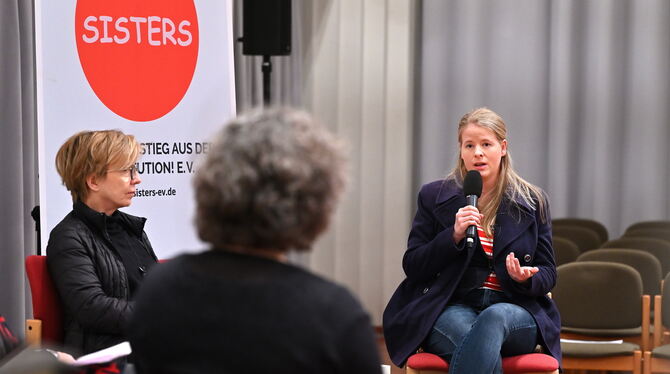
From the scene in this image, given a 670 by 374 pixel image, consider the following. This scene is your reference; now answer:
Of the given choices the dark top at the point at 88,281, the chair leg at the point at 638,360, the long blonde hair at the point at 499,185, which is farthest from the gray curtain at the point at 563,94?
the dark top at the point at 88,281

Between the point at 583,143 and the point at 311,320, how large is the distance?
6942 mm

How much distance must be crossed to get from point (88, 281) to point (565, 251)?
398cm

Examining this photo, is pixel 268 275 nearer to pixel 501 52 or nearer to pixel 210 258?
pixel 210 258

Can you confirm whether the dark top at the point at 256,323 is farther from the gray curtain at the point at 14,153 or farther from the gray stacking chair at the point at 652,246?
the gray stacking chair at the point at 652,246

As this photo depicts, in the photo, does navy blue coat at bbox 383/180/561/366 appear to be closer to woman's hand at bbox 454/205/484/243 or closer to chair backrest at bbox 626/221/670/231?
woman's hand at bbox 454/205/484/243

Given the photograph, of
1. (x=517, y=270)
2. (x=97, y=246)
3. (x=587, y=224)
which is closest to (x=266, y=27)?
(x=97, y=246)

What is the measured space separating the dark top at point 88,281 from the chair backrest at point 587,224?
4939 millimetres

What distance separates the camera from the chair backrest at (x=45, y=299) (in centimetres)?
299

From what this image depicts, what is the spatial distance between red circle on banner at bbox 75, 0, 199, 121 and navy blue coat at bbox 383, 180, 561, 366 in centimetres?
130

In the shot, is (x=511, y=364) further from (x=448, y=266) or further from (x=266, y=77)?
(x=266, y=77)

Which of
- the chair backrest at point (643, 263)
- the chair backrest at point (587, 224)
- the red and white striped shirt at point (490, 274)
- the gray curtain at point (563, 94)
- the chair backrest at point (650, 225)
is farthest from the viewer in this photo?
the gray curtain at point (563, 94)

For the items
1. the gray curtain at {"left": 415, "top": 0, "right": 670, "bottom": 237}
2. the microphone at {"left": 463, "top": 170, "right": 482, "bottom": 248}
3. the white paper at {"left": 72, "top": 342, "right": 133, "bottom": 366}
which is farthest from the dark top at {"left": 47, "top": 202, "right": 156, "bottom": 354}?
the gray curtain at {"left": 415, "top": 0, "right": 670, "bottom": 237}

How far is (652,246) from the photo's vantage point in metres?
6.21

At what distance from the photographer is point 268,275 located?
1.40m
